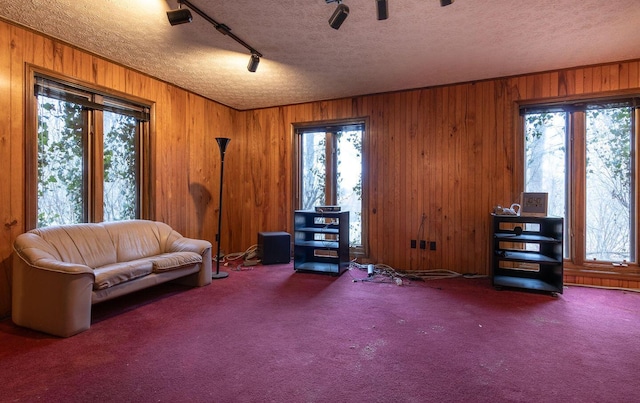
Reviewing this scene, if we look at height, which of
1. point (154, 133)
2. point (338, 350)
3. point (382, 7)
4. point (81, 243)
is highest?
point (382, 7)

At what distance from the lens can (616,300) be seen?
117 inches

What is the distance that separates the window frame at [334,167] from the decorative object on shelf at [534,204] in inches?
73.4

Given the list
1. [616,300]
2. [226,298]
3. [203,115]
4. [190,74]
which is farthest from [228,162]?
[616,300]

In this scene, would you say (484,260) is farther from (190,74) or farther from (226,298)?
(190,74)

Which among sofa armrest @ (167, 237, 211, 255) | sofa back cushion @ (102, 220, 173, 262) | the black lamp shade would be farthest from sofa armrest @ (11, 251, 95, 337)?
the black lamp shade

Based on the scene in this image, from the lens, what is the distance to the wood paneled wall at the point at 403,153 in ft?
11.5

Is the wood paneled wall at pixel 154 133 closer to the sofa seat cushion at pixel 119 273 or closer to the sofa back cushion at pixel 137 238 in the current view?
the sofa back cushion at pixel 137 238

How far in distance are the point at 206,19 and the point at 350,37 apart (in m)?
1.21

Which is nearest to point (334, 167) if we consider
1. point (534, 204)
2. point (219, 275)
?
point (219, 275)

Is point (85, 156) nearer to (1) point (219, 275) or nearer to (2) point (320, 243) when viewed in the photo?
(1) point (219, 275)

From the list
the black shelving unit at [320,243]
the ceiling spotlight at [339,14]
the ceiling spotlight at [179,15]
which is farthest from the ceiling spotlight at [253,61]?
the black shelving unit at [320,243]

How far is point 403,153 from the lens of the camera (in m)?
4.21

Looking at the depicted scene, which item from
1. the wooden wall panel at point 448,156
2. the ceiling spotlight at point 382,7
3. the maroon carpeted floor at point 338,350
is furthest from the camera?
the wooden wall panel at point 448,156

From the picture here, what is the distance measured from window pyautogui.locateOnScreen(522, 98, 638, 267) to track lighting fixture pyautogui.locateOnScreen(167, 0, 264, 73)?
126 inches
